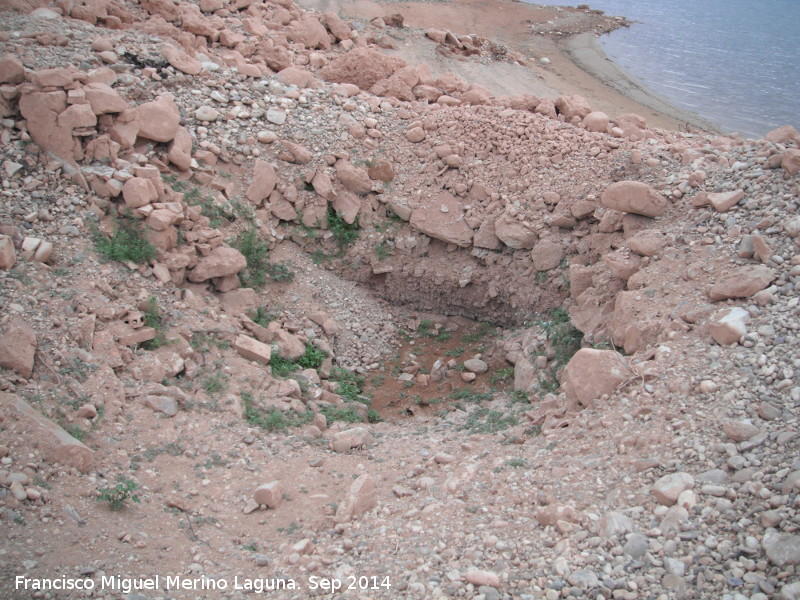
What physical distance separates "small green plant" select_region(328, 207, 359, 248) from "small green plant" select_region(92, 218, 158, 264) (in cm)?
219

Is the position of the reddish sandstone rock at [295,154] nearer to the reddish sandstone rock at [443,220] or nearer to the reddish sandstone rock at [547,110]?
the reddish sandstone rock at [443,220]

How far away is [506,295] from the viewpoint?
7.23 meters

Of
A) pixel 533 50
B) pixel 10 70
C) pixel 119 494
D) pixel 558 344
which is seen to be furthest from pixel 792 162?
pixel 533 50

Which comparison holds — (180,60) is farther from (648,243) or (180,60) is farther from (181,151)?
(648,243)

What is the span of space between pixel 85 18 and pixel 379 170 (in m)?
4.23

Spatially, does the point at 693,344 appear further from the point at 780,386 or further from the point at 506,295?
the point at 506,295

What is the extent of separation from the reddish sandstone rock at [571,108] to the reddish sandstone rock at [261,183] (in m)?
3.79

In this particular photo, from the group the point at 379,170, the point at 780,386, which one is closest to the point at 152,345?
the point at 379,170

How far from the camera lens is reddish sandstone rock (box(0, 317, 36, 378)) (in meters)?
4.33

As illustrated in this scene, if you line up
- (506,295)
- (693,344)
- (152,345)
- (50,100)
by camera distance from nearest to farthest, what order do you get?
(693,344) → (152,345) → (50,100) → (506,295)

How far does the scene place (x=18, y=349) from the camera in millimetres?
4379

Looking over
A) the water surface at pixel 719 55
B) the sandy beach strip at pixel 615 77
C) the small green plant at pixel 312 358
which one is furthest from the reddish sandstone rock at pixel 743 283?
the water surface at pixel 719 55

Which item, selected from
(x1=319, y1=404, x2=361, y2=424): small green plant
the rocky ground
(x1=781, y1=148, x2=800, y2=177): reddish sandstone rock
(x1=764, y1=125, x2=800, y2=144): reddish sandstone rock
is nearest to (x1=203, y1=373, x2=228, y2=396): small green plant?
the rocky ground

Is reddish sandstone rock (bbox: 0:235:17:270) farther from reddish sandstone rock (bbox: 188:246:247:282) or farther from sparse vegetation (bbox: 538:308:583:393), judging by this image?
sparse vegetation (bbox: 538:308:583:393)
